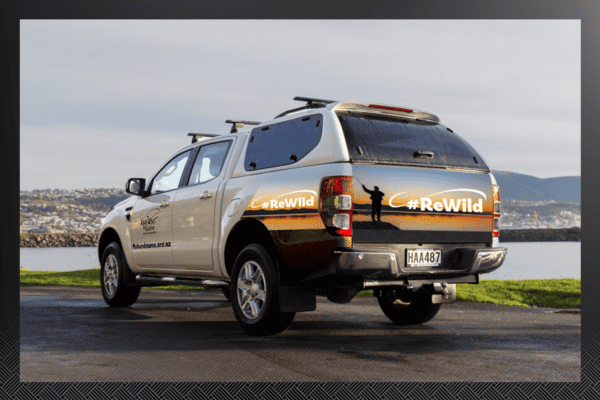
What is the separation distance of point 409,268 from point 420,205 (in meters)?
0.61

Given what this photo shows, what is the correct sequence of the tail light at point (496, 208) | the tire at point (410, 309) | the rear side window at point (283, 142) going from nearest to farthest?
the rear side window at point (283, 142), the tail light at point (496, 208), the tire at point (410, 309)

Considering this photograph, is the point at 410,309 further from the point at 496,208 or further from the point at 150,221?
the point at 150,221

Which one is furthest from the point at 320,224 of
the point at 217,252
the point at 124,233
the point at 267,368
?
the point at 124,233

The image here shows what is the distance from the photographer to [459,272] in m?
6.84

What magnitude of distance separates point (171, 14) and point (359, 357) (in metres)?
3.25

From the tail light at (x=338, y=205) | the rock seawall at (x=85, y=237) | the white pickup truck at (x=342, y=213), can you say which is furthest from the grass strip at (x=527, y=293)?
the rock seawall at (x=85, y=237)

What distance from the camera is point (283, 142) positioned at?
7.25 m

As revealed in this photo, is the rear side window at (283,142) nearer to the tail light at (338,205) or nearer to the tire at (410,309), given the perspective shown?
the tail light at (338,205)

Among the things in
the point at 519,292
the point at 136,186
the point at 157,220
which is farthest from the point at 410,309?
the point at 519,292

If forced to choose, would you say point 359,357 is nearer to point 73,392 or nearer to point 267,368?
point 267,368

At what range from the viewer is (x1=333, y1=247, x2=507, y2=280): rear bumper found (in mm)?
6191

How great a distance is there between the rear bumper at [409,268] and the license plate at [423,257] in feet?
0.13

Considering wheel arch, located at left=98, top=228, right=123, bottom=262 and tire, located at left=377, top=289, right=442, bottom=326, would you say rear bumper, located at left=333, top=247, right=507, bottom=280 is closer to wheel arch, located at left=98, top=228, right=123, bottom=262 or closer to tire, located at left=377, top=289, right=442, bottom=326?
tire, located at left=377, top=289, right=442, bottom=326

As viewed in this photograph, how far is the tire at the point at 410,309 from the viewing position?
27.1 feet
